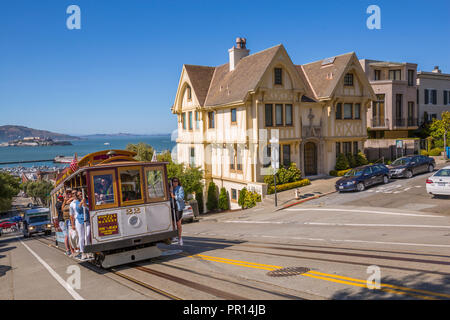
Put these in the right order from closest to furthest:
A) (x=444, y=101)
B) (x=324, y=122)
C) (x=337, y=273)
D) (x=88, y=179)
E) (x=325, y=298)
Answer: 1. (x=325, y=298)
2. (x=337, y=273)
3. (x=88, y=179)
4. (x=324, y=122)
5. (x=444, y=101)

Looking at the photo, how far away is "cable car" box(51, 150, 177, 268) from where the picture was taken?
10109 mm

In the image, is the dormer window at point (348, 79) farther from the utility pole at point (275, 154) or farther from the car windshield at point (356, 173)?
the car windshield at point (356, 173)

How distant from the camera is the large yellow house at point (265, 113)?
28.7 meters

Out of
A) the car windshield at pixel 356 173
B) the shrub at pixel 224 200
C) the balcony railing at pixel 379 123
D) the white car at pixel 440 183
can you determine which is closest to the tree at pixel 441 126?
the balcony railing at pixel 379 123

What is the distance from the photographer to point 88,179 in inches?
398

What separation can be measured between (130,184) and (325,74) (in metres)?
26.8

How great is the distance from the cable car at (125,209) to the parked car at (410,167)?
22.7 m

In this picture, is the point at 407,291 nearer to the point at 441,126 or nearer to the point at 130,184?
the point at 130,184

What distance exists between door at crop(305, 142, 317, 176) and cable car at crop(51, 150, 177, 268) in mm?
22910

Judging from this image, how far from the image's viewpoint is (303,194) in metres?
27.0

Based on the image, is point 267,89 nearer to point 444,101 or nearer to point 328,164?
point 328,164

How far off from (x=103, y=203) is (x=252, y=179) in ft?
63.9

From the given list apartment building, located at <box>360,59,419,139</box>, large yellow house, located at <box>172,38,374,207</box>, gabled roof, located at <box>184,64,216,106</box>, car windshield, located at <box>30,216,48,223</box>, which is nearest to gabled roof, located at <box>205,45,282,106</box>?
large yellow house, located at <box>172,38,374,207</box>

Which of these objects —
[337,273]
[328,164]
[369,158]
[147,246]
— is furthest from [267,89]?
[337,273]
